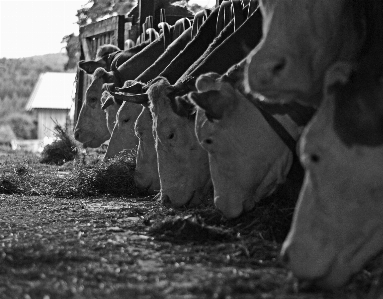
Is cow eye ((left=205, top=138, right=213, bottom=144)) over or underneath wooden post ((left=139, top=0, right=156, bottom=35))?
underneath

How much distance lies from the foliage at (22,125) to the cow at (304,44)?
29861mm

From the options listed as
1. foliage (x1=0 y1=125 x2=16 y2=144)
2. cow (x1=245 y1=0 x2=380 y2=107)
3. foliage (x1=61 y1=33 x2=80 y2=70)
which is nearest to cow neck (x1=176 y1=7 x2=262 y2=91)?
cow (x1=245 y1=0 x2=380 y2=107)

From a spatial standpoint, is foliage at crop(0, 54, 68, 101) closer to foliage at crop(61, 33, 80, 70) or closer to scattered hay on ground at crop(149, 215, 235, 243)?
foliage at crop(61, 33, 80, 70)

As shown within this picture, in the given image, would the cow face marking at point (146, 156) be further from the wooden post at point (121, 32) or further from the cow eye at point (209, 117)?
the wooden post at point (121, 32)

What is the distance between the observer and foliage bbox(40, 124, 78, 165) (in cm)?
1159

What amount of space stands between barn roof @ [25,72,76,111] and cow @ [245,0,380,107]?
71.6 ft

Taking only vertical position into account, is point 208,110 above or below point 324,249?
above

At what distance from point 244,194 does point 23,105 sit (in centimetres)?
3843

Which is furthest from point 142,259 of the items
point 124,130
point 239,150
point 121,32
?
point 121,32

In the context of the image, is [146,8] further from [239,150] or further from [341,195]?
[341,195]

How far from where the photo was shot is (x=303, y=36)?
Answer: 362cm

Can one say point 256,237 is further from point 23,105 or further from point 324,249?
point 23,105

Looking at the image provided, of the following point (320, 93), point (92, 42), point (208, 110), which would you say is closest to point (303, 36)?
point (320, 93)

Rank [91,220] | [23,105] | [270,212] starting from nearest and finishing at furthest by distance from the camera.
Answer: [270,212] < [91,220] < [23,105]
